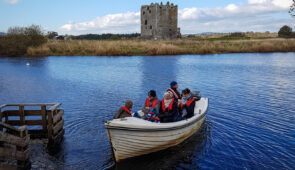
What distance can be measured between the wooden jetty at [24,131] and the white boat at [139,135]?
7.27 feet

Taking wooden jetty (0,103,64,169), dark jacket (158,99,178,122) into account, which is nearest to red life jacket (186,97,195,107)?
dark jacket (158,99,178,122)

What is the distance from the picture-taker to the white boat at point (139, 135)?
23.2 feet

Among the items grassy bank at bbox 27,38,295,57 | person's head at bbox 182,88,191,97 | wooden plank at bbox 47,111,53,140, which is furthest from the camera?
grassy bank at bbox 27,38,295,57

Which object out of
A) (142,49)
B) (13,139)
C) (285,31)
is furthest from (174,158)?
(285,31)

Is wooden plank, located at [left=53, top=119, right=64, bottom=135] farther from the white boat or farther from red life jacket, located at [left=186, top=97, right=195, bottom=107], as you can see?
red life jacket, located at [left=186, top=97, right=195, bottom=107]

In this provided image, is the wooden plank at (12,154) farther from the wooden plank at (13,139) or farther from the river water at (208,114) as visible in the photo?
the river water at (208,114)

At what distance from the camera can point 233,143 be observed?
9.19 metres

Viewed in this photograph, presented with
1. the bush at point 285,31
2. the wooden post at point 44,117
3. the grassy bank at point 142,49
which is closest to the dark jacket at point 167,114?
the wooden post at point 44,117

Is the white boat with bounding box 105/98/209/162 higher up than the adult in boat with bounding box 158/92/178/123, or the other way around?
the adult in boat with bounding box 158/92/178/123

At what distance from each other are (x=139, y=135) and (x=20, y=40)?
139ft

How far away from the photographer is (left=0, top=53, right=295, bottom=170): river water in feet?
26.2

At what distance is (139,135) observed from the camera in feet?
24.0

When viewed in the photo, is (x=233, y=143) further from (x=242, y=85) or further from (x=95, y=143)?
(x=242, y=85)

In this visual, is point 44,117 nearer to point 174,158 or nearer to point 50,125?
point 50,125
